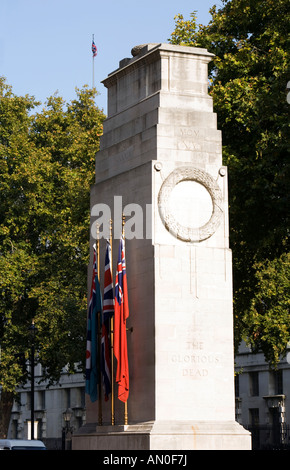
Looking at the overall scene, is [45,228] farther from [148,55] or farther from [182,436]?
[182,436]

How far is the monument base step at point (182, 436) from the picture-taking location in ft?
71.1

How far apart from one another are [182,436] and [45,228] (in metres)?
32.0

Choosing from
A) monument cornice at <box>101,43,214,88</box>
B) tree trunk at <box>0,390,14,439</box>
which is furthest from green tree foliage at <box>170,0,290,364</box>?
tree trunk at <box>0,390,14,439</box>

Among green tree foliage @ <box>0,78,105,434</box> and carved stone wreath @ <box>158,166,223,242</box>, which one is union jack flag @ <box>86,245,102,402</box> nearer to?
carved stone wreath @ <box>158,166,223,242</box>

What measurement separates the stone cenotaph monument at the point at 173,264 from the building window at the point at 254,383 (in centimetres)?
4194

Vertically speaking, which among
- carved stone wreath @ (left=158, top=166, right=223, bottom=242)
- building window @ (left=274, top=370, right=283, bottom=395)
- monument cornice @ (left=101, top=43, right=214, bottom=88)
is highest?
monument cornice @ (left=101, top=43, right=214, bottom=88)

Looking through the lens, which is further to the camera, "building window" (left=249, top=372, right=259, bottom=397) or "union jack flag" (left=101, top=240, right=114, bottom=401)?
"building window" (left=249, top=372, right=259, bottom=397)

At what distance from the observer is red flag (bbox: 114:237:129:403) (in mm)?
22953

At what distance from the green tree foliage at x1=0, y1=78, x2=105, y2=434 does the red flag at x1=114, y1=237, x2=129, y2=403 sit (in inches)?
893

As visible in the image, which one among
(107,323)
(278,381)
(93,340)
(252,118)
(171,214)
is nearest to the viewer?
(171,214)

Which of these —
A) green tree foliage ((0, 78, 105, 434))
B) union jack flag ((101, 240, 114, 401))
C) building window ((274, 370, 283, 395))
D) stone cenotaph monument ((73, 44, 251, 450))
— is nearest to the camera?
stone cenotaph monument ((73, 44, 251, 450))

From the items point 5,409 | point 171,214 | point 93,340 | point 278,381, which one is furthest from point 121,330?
point 278,381

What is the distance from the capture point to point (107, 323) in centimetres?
2403
